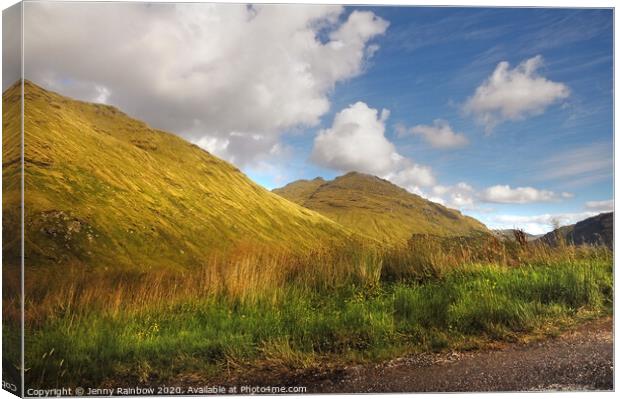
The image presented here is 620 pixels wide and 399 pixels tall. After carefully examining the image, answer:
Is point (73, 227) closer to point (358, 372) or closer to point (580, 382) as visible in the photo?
point (358, 372)

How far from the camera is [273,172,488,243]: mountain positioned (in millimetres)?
8648

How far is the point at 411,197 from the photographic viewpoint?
28.2ft

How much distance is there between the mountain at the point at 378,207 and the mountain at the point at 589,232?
134 cm

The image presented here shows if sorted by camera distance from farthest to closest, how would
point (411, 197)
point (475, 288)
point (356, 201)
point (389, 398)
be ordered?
1. point (356, 201)
2. point (411, 197)
3. point (475, 288)
4. point (389, 398)

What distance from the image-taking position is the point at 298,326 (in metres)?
7.16

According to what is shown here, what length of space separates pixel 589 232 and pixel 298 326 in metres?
4.87

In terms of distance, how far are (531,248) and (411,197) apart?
2.64m

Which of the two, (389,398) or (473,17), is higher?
(473,17)

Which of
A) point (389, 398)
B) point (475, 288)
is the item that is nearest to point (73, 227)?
point (389, 398)

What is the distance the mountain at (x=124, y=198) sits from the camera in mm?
6965

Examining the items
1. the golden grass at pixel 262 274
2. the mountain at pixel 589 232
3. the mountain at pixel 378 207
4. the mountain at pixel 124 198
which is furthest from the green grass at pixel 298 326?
the mountain at pixel 378 207

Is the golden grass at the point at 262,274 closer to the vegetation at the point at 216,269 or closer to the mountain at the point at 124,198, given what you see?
the vegetation at the point at 216,269

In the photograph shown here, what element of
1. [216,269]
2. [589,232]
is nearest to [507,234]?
[589,232]

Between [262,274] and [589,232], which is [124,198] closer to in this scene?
[262,274]
